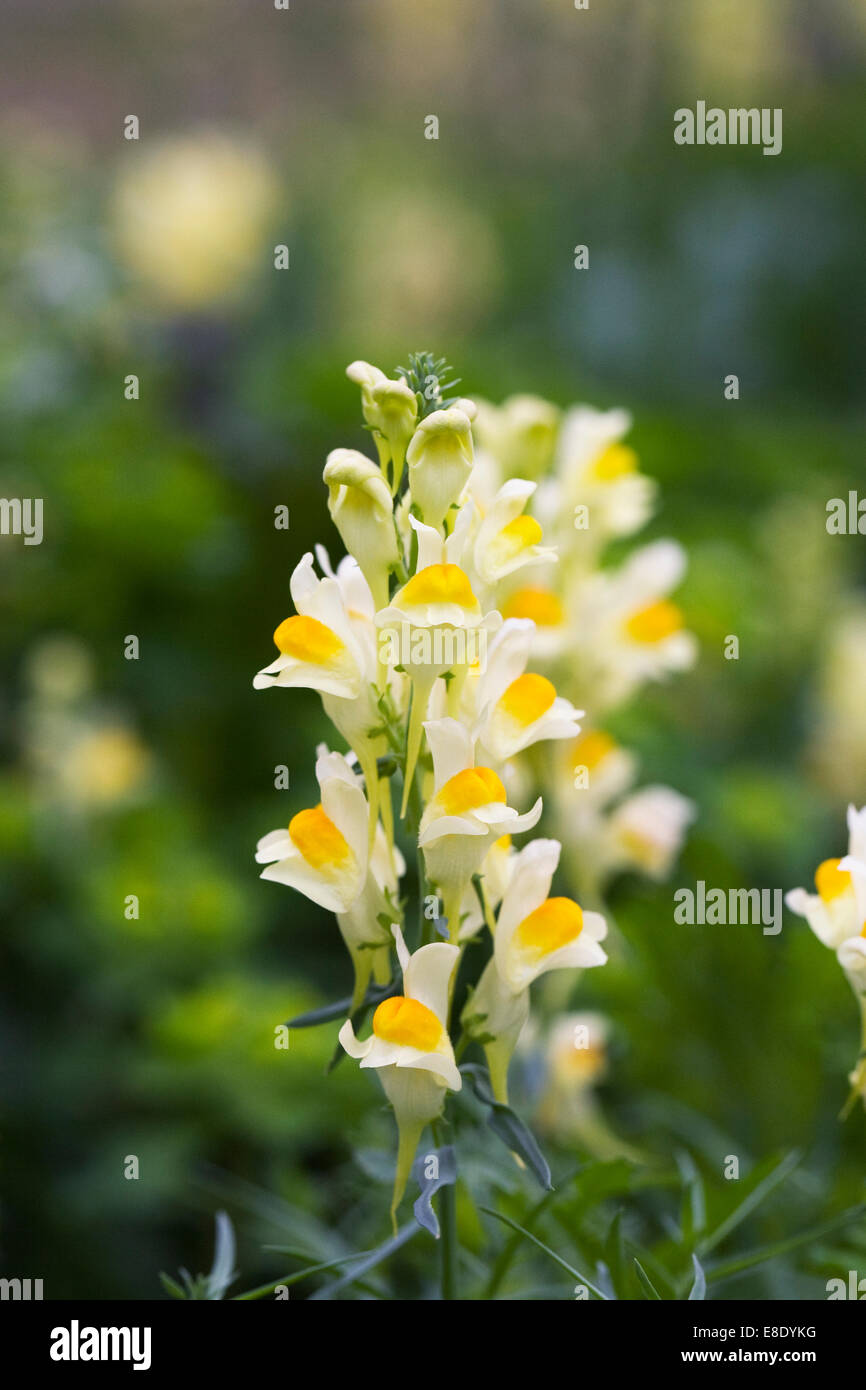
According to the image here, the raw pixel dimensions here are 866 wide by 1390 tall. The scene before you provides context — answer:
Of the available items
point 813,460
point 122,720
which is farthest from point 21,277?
point 813,460

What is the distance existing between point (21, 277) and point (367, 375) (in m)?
1.18

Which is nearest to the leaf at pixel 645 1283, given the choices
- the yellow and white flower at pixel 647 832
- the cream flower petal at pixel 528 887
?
the cream flower petal at pixel 528 887

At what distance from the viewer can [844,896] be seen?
0.58m

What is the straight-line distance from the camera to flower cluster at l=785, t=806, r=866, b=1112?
1.86ft

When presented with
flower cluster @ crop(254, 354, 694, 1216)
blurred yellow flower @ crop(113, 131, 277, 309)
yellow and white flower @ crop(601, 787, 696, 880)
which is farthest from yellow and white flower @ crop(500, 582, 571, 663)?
blurred yellow flower @ crop(113, 131, 277, 309)

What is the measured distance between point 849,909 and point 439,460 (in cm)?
25

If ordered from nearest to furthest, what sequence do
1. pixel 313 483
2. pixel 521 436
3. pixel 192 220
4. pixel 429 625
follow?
pixel 429 625
pixel 521 436
pixel 313 483
pixel 192 220

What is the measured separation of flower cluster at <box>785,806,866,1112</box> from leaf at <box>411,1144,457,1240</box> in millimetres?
177

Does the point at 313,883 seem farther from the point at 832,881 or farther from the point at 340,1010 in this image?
the point at 832,881

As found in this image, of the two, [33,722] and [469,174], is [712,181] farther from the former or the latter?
[33,722]

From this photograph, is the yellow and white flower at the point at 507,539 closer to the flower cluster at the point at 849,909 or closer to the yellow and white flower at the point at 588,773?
the flower cluster at the point at 849,909

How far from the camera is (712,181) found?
8.06ft

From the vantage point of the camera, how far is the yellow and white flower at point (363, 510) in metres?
0.55

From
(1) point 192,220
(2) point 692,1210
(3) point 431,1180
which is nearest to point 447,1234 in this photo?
(3) point 431,1180
